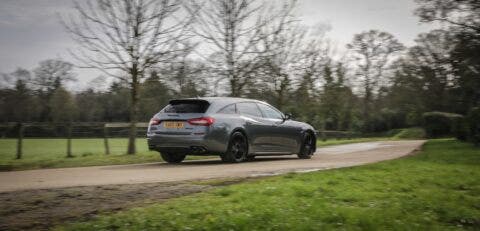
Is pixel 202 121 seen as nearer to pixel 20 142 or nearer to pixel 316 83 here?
pixel 20 142

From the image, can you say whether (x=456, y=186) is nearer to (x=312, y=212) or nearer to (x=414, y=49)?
(x=312, y=212)

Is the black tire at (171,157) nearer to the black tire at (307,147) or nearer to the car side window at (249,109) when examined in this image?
the car side window at (249,109)

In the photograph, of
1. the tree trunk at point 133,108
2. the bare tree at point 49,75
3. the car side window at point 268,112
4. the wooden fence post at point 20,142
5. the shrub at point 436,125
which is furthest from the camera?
the bare tree at point 49,75

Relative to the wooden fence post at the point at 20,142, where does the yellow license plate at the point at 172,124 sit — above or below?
above

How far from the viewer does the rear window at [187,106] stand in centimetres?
1216

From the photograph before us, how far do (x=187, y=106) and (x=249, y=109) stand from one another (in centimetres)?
179

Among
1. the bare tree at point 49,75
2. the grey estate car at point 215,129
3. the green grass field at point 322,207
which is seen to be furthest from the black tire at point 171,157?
the bare tree at point 49,75

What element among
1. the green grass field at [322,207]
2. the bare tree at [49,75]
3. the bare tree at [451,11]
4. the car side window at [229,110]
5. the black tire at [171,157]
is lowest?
the green grass field at [322,207]

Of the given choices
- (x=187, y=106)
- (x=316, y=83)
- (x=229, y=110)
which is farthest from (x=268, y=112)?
(x=316, y=83)

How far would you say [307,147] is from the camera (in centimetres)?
1547

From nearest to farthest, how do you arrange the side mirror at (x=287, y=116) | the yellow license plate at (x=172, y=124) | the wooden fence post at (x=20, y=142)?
the yellow license plate at (x=172, y=124) → the side mirror at (x=287, y=116) → the wooden fence post at (x=20, y=142)

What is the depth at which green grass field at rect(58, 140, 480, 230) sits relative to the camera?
210 inches

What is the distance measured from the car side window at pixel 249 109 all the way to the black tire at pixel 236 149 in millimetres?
638

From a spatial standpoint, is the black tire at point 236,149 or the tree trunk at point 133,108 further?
Answer: the tree trunk at point 133,108
